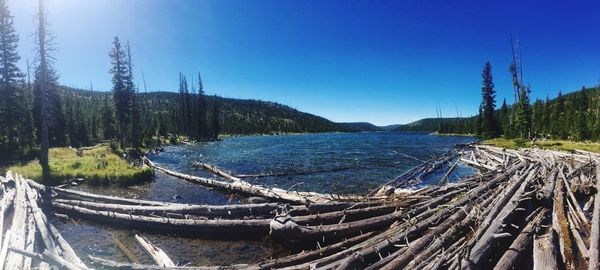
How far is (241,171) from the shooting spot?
1192 inches

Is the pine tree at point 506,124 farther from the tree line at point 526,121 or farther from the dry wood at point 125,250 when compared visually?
the dry wood at point 125,250

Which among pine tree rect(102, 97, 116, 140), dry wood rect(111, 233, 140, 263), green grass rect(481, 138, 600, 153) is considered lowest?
dry wood rect(111, 233, 140, 263)

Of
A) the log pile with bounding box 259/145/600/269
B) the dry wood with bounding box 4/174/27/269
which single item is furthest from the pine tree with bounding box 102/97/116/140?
the log pile with bounding box 259/145/600/269

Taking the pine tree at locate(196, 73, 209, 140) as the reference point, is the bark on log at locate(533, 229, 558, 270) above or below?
below

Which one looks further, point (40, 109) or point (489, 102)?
point (489, 102)

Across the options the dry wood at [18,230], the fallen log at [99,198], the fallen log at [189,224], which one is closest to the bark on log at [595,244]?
the fallen log at [189,224]

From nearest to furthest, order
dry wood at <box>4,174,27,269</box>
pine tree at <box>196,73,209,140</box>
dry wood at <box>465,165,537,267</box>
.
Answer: dry wood at <box>465,165,537,267</box> → dry wood at <box>4,174,27,269</box> → pine tree at <box>196,73,209,140</box>

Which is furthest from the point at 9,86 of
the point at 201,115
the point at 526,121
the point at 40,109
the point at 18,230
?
the point at 526,121

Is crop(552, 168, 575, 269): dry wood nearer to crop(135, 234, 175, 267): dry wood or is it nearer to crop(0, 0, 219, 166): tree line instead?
crop(135, 234, 175, 267): dry wood

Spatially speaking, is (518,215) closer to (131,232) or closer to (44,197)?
(131,232)

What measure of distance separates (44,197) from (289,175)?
1605cm

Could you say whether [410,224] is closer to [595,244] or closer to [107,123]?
[595,244]

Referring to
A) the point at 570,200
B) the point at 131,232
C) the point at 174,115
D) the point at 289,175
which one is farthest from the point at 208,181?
the point at 174,115

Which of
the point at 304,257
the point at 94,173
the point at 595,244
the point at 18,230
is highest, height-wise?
the point at 94,173
